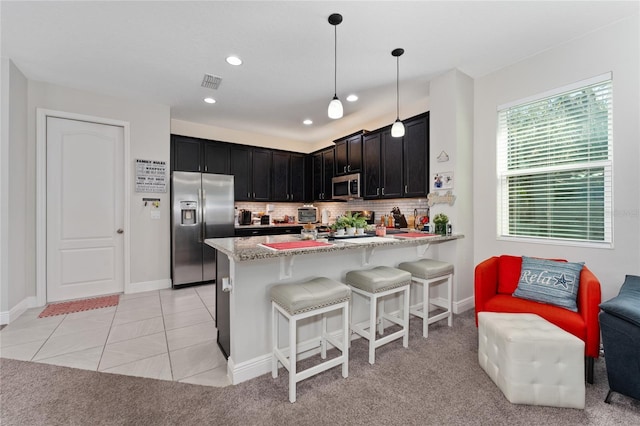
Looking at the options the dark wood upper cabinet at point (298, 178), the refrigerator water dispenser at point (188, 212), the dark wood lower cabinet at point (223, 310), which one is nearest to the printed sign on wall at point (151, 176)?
the refrigerator water dispenser at point (188, 212)

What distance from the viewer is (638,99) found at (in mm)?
2291

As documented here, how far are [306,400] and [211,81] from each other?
11.8 feet

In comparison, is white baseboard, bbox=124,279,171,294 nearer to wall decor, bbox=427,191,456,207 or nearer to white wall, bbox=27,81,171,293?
white wall, bbox=27,81,171,293

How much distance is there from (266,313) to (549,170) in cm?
318

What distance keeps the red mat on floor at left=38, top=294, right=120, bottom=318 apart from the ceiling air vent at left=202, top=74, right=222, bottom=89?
10.2ft

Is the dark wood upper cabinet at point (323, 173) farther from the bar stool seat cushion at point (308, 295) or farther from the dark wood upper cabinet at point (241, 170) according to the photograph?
the bar stool seat cushion at point (308, 295)

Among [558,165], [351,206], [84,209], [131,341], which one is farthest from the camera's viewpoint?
[351,206]

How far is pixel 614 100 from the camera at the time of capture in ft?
7.91

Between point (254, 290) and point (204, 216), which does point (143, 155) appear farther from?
point (254, 290)

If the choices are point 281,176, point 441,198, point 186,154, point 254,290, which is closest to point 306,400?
point 254,290

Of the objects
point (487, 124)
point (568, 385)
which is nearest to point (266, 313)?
point (568, 385)

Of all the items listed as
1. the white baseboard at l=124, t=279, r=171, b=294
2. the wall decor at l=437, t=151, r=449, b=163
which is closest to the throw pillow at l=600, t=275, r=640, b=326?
the wall decor at l=437, t=151, r=449, b=163

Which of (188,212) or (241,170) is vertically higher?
(241,170)

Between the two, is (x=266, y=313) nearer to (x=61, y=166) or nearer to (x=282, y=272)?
(x=282, y=272)
